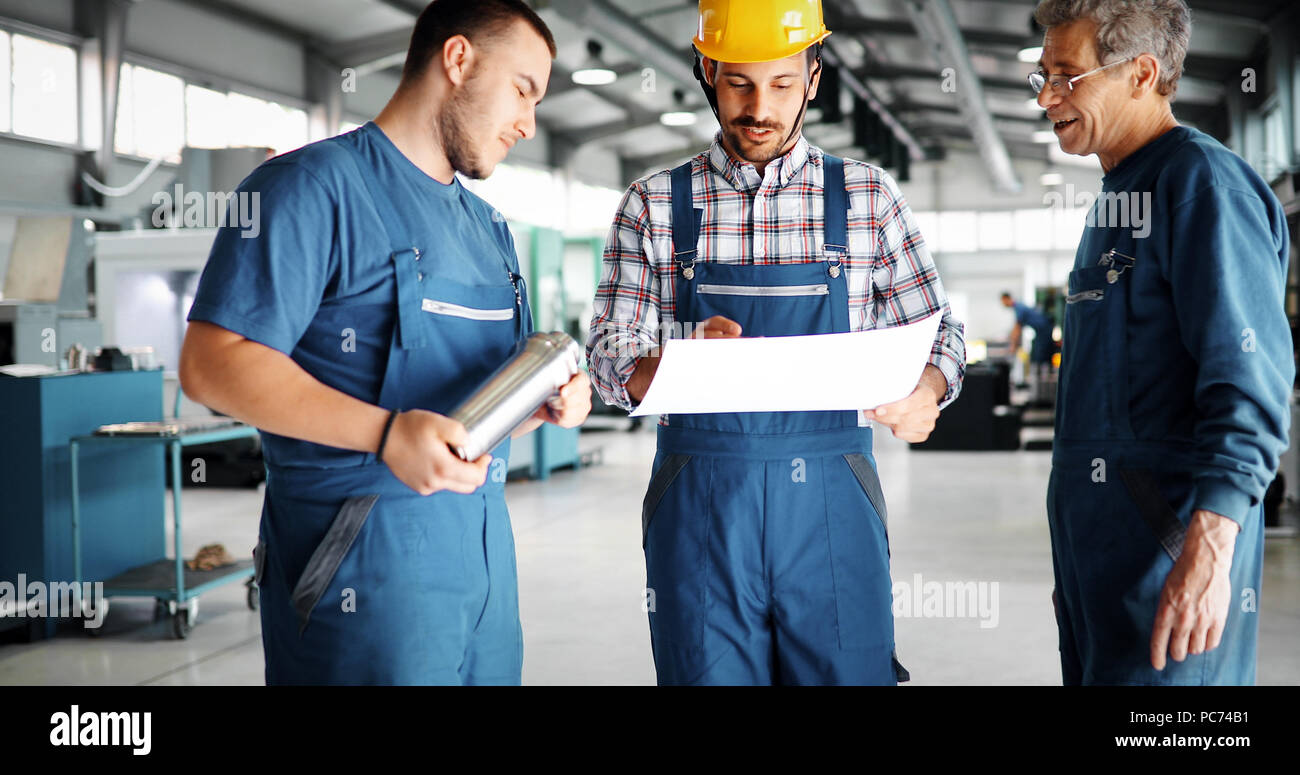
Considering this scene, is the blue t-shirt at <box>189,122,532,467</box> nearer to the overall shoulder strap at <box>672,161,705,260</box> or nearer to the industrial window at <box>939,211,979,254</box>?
the overall shoulder strap at <box>672,161,705,260</box>

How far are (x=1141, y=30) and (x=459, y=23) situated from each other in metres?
1.07

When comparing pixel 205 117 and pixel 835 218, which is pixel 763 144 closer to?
pixel 835 218

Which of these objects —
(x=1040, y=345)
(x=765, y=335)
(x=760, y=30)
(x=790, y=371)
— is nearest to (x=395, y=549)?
(x=790, y=371)

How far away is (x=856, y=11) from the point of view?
13.8 metres

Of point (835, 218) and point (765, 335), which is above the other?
point (835, 218)

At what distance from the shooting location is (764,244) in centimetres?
185

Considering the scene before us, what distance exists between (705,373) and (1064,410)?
64cm

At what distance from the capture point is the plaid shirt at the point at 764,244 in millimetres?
1853

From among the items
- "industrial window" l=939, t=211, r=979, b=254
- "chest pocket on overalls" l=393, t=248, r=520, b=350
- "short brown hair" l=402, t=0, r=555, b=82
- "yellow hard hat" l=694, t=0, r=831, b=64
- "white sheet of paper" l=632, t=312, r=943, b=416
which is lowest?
"white sheet of paper" l=632, t=312, r=943, b=416

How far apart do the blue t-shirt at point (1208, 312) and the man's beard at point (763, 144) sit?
57 centimetres

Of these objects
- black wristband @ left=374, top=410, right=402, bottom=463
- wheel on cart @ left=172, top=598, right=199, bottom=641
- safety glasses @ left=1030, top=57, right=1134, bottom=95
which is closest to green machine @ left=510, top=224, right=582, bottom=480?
wheel on cart @ left=172, top=598, right=199, bottom=641

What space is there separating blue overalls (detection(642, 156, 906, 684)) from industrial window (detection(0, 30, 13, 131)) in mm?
10832

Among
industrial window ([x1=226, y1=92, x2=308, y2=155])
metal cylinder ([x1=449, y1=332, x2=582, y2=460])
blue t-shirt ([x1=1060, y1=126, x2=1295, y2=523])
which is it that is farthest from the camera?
industrial window ([x1=226, y1=92, x2=308, y2=155])

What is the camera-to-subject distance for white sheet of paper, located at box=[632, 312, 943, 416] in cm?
144
